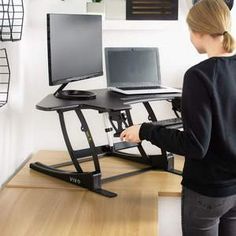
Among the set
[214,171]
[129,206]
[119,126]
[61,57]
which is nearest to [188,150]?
[214,171]

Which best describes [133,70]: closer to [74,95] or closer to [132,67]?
[132,67]

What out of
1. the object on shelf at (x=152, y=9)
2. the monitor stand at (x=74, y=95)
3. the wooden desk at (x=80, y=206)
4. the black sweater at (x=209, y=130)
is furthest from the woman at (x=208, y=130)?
the object on shelf at (x=152, y=9)

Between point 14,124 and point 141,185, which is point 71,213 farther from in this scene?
point 14,124

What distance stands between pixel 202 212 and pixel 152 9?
1366 millimetres

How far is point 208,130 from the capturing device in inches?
53.1

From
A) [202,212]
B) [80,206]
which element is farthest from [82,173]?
[202,212]

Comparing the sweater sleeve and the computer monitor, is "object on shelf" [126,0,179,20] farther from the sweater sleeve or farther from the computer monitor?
the sweater sleeve

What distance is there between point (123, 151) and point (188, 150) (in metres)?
1.27

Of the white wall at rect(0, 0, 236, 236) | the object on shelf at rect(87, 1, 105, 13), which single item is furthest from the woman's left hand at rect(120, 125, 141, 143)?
the object on shelf at rect(87, 1, 105, 13)

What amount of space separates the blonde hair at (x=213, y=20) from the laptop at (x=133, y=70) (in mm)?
799

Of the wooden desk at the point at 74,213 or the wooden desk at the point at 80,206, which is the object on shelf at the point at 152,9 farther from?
the wooden desk at the point at 74,213

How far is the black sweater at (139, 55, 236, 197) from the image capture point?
1.34 meters

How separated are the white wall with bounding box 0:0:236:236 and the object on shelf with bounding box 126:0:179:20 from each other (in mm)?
40

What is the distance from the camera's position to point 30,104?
261 centimetres
